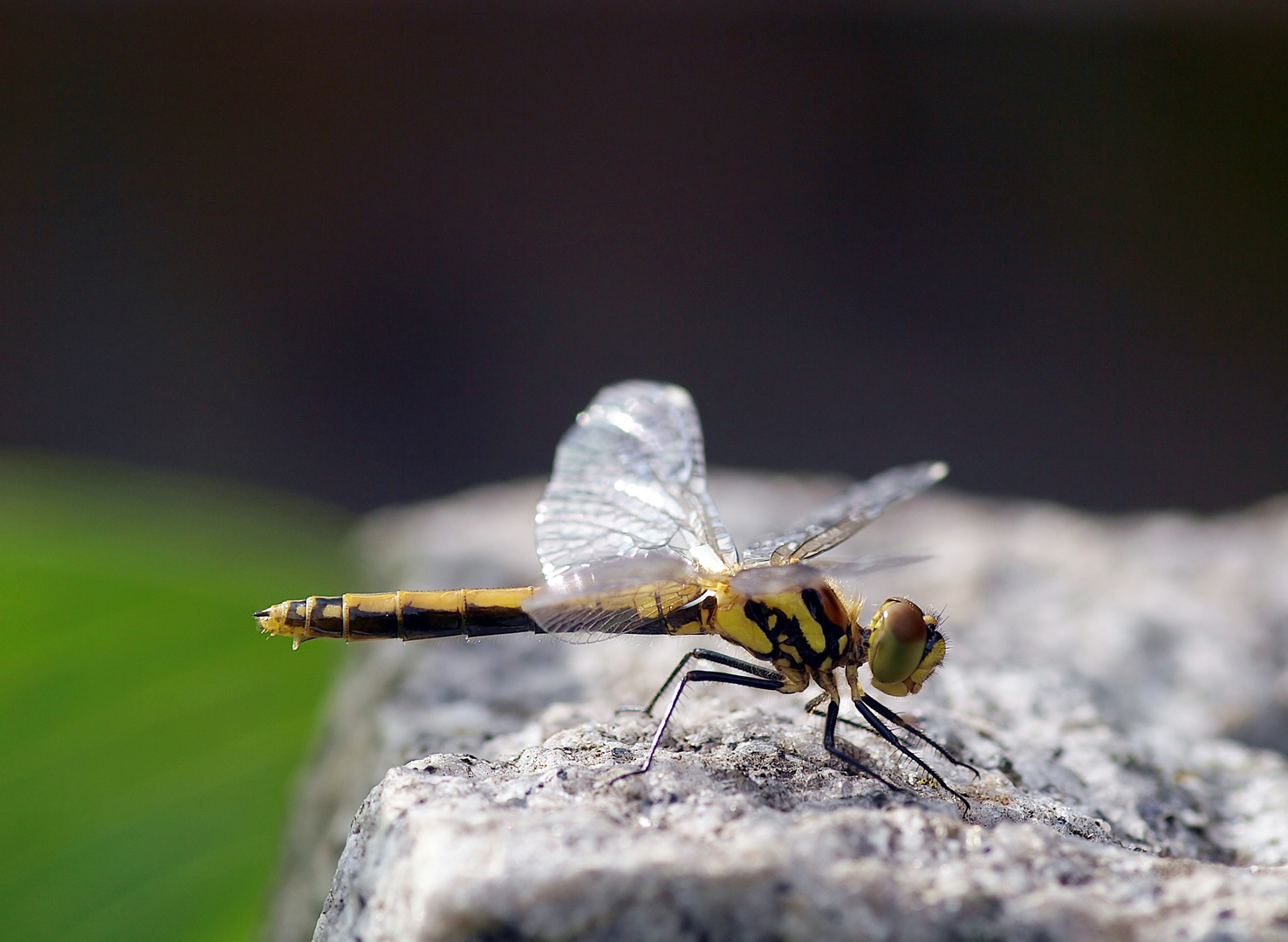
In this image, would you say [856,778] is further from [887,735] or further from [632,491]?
[632,491]

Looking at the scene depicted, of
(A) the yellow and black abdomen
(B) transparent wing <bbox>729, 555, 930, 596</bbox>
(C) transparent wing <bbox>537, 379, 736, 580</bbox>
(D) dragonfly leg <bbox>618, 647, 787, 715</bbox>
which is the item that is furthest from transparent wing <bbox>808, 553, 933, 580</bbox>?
(A) the yellow and black abdomen

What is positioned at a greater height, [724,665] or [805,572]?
[805,572]

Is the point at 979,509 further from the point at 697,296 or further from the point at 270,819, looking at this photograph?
the point at 697,296

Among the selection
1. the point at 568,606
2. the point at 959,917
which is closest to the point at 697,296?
the point at 568,606

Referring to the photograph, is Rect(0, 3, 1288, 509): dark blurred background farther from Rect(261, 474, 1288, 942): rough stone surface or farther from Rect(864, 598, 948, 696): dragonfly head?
Rect(864, 598, 948, 696): dragonfly head

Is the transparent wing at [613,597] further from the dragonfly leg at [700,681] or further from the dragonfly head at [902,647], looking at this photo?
the dragonfly head at [902,647]

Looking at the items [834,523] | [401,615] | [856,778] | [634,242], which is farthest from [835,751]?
[634,242]

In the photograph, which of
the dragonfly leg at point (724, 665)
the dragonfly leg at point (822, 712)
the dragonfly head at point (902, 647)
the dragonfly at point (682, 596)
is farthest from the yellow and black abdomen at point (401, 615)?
the dragonfly head at point (902, 647)
